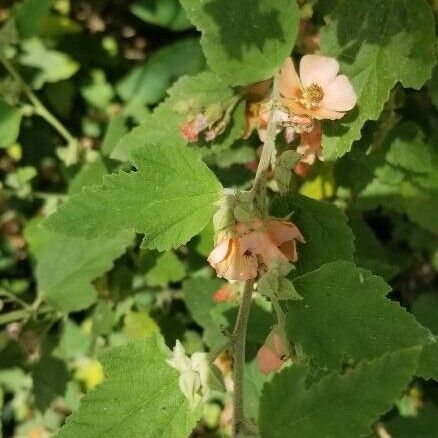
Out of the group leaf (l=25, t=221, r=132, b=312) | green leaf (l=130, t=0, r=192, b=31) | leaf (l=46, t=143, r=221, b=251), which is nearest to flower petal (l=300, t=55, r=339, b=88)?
leaf (l=46, t=143, r=221, b=251)

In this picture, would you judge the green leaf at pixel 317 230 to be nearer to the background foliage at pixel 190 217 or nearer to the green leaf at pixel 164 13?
the background foliage at pixel 190 217

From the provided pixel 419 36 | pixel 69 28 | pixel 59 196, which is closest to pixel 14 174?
pixel 59 196

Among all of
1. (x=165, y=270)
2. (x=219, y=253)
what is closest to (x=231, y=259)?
(x=219, y=253)

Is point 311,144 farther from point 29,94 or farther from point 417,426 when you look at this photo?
point 29,94

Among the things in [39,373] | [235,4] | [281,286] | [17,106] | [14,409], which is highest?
[235,4]

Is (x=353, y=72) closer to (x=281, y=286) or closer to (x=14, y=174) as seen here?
(x=281, y=286)

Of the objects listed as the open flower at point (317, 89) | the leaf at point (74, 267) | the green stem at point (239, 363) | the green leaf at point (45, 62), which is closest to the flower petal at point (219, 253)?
the green stem at point (239, 363)
